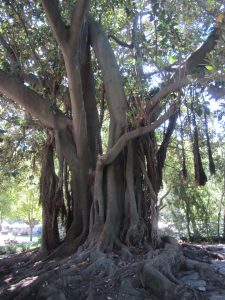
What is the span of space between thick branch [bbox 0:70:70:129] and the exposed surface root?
8.57ft

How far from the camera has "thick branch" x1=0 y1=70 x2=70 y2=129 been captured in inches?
288

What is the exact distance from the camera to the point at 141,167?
750 cm

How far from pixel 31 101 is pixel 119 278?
376 cm

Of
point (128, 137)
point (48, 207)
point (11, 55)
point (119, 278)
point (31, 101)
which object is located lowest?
point (119, 278)

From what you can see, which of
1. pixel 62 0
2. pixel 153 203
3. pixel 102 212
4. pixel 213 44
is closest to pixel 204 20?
pixel 213 44

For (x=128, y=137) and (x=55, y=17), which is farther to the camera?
(x=128, y=137)

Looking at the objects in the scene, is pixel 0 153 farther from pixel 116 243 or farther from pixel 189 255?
pixel 189 255

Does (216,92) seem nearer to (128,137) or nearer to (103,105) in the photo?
(128,137)

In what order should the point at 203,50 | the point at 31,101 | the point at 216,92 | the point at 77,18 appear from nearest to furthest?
the point at 216,92 < the point at 77,18 < the point at 203,50 < the point at 31,101

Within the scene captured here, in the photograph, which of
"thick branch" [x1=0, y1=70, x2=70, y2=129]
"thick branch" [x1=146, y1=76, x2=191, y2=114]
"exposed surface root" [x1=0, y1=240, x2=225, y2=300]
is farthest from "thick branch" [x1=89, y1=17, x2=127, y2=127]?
"exposed surface root" [x1=0, y1=240, x2=225, y2=300]

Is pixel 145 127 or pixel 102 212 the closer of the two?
pixel 145 127

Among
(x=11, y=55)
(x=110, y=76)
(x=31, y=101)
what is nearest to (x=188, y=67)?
(x=110, y=76)

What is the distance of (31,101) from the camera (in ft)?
24.5

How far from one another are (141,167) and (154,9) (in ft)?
9.26
